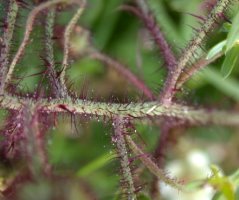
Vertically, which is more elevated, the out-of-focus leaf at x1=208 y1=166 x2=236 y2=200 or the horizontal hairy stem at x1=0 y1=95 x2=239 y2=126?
the out-of-focus leaf at x1=208 y1=166 x2=236 y2=200

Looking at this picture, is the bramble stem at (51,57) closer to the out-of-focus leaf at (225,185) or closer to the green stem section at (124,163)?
the green stem section at (124,163)

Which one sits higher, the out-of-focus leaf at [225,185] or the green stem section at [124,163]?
the out-of-focus leaf at [225,185]

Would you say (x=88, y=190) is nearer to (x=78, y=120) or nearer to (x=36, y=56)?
(x=78, y=120)

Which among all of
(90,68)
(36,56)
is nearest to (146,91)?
(36,56)

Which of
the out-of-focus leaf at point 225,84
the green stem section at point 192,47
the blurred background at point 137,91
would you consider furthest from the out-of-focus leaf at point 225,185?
the out-of-focus leaf at point 225,84

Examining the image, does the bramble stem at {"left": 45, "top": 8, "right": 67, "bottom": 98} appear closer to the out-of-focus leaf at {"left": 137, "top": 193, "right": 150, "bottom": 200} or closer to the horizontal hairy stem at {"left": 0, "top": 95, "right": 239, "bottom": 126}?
the horizontal hairy stem at {"left": 0, "top": 95, "right": 239, "bottom": 126}

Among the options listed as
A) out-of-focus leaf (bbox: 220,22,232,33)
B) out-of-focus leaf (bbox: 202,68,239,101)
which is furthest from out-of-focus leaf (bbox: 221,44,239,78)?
out-of-focus leaf (bbox: 202,68,239,101)

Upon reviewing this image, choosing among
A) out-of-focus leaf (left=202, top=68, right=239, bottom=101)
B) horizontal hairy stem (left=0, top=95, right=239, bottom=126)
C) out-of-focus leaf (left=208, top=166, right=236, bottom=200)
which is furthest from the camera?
out-of-focus leaf (left=202, top=68, right=239, bottom=101)
